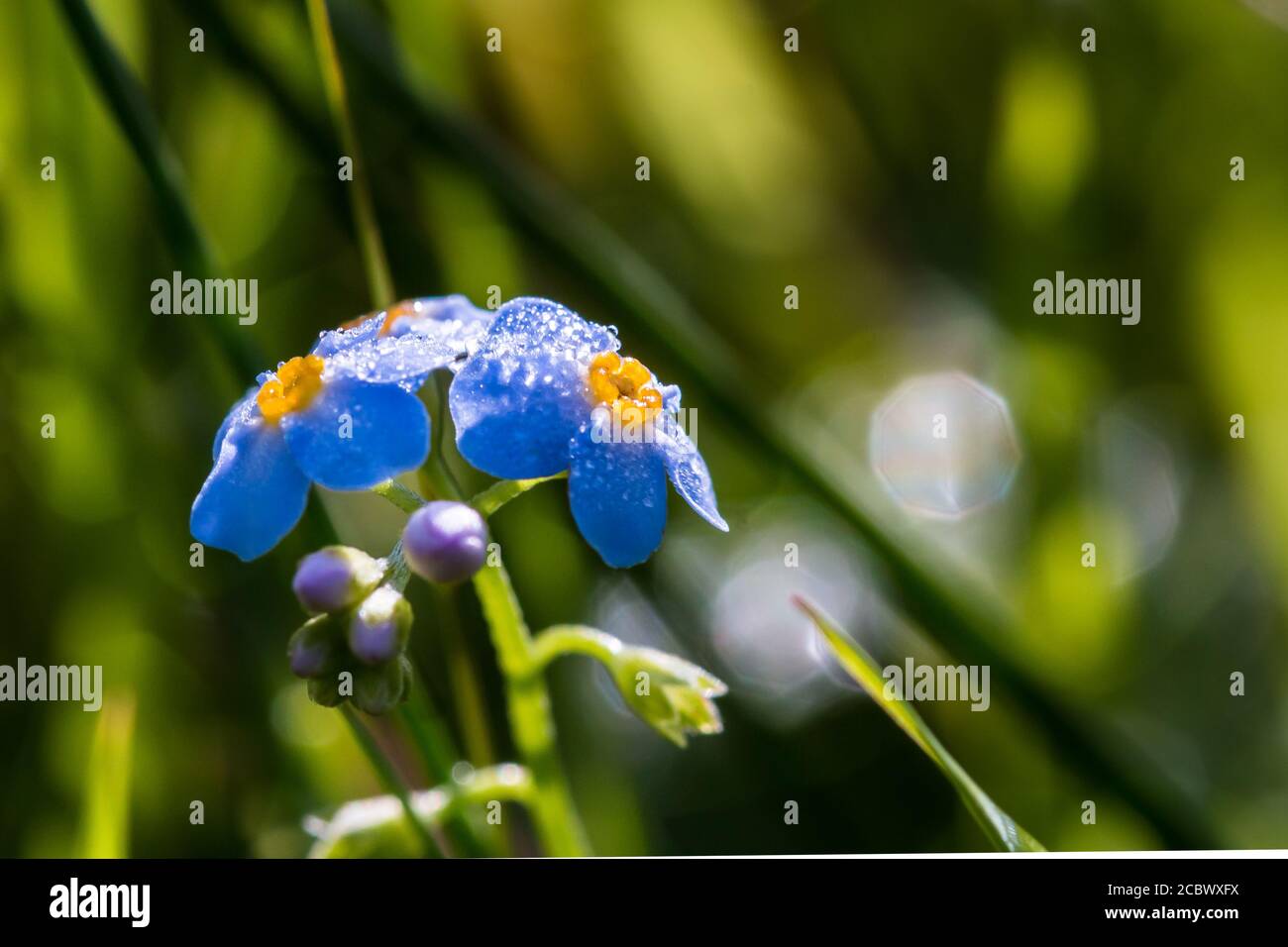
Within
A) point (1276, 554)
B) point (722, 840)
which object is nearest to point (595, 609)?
point (722, 840)

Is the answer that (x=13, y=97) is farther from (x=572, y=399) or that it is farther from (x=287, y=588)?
(x=572, y=399)

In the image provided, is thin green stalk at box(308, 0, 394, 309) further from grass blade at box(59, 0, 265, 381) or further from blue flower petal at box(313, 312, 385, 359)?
blue flower petal at box(313, 312, 385, 359)

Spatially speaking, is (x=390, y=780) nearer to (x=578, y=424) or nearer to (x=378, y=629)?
(x=378, y=629)

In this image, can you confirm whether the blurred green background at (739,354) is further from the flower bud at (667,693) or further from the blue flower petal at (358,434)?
the blue flower petal at (358,434)

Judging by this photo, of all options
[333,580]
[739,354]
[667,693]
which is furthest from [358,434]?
[739,354]

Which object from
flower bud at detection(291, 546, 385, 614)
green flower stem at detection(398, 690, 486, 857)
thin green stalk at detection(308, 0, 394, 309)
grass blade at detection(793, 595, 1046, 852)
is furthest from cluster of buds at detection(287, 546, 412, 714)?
thin green stalk at detection(308, 0, 394, 309)

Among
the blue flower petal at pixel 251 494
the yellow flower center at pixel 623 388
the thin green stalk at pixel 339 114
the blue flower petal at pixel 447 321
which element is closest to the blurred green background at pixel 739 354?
the thin green stalk at pixel 339 114
